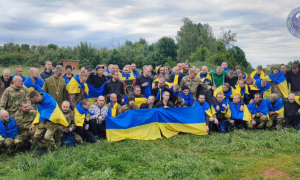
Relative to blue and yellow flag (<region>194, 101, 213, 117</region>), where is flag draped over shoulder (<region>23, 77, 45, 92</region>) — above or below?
above

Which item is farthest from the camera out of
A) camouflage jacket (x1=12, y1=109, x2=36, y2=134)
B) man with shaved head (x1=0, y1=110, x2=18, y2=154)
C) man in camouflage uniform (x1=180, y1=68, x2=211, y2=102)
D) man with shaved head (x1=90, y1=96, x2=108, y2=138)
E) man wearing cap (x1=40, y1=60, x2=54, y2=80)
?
man in camouflage uniform (x1=180, y1=68, x2=211, y2=102)

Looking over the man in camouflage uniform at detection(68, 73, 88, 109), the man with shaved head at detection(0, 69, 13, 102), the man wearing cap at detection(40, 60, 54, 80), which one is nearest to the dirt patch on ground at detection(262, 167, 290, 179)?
the man in camouflage uniform at detection(68, 73, 88, 109)

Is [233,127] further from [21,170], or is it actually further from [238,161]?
[21,170]

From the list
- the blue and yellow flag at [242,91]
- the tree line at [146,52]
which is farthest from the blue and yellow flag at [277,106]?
the tree line at [146,52]

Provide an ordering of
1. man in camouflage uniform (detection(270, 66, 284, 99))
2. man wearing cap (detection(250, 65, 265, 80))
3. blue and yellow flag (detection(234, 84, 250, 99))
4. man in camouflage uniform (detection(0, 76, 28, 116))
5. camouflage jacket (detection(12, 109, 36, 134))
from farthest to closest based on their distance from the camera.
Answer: man wearing cap (detection(250, 65, 265, 80))
man in camouflage uniform (detection(270, 66, 284, 99))
blue and yellow flag (detection(234, 84, 250, 99))
man in camouflage uniform (detection(0, 76, 28, 116))
camouflage jacket (detection(12, 109, 36, 134))

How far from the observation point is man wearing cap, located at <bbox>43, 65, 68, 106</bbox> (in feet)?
29.0

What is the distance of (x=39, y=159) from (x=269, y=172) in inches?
211

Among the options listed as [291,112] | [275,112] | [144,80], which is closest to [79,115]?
[144,80]

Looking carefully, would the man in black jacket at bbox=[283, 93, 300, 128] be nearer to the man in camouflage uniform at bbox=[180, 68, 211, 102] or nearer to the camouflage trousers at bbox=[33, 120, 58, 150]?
the man in camouflage uniform at bbox=[180, 68, 211, 102]

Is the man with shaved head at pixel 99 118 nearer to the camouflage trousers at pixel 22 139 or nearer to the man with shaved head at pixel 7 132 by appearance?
the camouflage trousers at pixel 22 139

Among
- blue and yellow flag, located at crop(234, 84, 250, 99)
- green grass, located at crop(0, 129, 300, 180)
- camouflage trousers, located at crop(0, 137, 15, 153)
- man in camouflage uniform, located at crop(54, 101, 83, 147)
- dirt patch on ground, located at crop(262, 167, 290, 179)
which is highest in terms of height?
blue and yellow flag, located at crop(234, 84, 250, 99)

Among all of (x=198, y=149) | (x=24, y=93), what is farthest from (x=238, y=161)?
(x=24, y=93)

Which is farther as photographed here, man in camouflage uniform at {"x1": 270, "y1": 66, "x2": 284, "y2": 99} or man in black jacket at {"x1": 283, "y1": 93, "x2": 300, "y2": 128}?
man in camouflage uniform at {"x1": 270, "y1": 66, "x2": 284, "y2": 99}

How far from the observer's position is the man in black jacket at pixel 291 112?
395 inches
